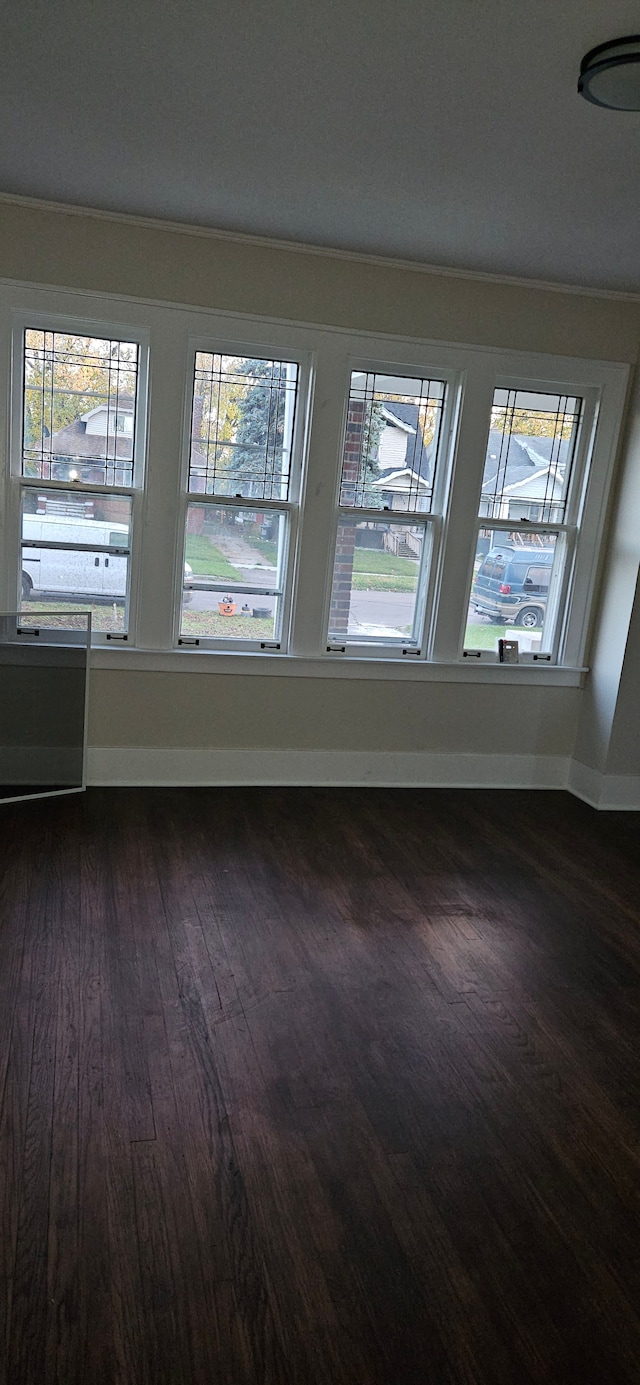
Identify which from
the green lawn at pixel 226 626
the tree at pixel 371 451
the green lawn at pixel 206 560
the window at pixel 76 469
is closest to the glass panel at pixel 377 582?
the tree at pixel 371 451

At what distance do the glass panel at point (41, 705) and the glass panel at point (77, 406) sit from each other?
743mm

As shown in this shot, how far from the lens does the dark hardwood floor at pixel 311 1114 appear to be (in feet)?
5.63

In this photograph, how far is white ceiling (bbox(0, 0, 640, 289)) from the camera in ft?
7.77

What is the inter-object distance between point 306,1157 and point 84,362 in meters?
3.64

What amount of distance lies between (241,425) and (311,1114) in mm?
3350

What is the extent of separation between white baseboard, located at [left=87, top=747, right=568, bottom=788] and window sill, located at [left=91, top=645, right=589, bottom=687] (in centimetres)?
44

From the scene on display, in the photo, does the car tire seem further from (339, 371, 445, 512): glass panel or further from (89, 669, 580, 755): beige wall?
(339, 371, 445, 512): glass panel

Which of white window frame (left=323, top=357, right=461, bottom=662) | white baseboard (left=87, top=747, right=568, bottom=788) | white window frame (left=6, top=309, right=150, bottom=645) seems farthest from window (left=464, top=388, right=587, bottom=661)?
white window frame (left=6, top=309, right=150, bottom=645)

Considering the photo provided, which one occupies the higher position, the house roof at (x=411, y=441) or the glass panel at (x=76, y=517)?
the house roof at (x=411, y=441)

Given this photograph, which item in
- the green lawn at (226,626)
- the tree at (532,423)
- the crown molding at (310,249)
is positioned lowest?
the green lawn at (226,626)

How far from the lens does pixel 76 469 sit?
175 inches

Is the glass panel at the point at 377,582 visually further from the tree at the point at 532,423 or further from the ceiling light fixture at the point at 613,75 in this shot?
the ceiling light fixture at the point at 613,75

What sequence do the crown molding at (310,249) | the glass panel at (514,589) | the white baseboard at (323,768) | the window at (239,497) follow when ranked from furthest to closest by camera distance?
the glass panel at (514,589) → the white baseboard at (323,768) → the window at (239,497) → the crown molding at (310,249)

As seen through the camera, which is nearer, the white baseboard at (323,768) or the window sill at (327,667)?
the window sill at (327,667)
